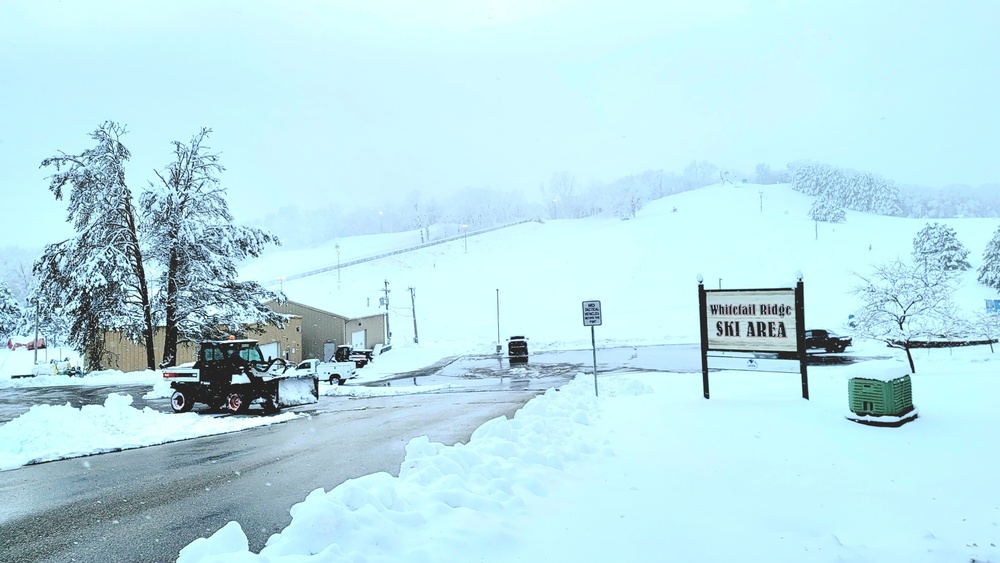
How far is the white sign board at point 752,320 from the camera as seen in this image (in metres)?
12.8

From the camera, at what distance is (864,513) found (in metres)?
5.90

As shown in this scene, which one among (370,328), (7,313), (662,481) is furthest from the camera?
(7,313)

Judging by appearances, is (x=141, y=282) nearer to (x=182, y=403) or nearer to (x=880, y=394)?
(x=182, y=403)

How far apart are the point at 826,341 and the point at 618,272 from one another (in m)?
57.8

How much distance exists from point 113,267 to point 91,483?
27.5 metres

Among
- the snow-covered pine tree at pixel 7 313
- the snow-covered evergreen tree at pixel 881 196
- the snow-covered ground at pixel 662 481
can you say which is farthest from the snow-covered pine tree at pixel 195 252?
the snow-covered evergreen tree at pixel 881 196

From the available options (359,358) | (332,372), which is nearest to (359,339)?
(359,358)

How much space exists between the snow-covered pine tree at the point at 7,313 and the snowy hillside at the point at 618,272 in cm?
3315

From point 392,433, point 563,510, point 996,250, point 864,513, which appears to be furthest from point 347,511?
point 996,250

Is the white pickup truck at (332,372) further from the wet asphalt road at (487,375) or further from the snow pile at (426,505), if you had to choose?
the snow pile at (426,505)

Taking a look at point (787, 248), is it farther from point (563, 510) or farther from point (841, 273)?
point (563, 510)

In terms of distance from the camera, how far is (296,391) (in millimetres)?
17438

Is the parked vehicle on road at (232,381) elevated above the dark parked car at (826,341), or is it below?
above

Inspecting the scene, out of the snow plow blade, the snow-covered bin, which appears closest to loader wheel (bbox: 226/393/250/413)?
the snow plow blade
